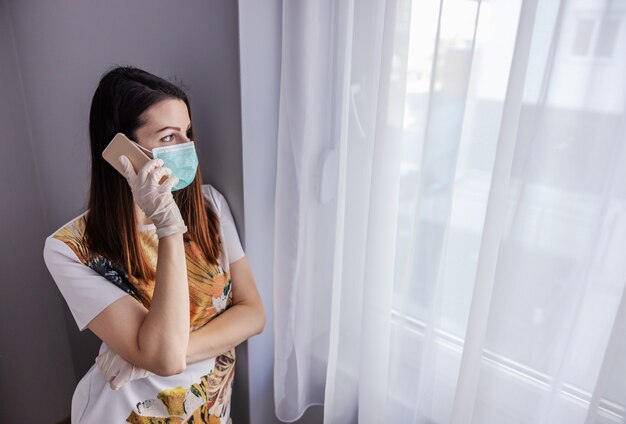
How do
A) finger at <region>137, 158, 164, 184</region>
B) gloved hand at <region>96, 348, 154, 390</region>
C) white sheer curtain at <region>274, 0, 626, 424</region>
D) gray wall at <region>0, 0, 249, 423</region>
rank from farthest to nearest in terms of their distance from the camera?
gray wall at <region>0, 0, 249, 423</region>
gloved hand at <region>96, 348, 154, 390</region>
finger at <region>137, 158, 164, 184</region>
white sheer curtain at <region>274, 0, 626, 424</region>

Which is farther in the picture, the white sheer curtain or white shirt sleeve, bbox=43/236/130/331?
white shirt sleeve, bbox=43/236/130/331

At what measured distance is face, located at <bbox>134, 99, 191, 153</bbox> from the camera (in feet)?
3.56

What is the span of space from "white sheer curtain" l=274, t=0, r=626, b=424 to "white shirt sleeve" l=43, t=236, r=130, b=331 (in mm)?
495

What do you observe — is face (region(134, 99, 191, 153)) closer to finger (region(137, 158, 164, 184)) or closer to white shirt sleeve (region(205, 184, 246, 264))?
finger (region(137, 158, 164, 184))

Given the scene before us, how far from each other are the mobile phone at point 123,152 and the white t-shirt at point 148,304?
0.75 feet


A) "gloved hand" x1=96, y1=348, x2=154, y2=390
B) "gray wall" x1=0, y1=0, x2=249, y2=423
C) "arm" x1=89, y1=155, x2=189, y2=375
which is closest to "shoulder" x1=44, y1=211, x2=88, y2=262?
"arm" x1=89, y1=155, x2=189, y2=375

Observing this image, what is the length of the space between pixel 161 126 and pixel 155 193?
0.60 feet

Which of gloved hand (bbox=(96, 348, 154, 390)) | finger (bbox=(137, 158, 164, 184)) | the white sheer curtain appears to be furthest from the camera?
gloved hand (bbox=(96, 348, 154, 390))

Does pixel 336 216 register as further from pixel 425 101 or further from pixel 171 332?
pixel 171 332

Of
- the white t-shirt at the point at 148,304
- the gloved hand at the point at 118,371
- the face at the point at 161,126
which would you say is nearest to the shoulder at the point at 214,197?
the white t-shirt at the point at 148,304

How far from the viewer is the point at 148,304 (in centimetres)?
118

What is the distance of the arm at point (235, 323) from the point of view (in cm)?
120

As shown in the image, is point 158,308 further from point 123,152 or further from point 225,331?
point 123,152

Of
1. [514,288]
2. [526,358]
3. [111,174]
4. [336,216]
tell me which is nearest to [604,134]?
[514,288]
